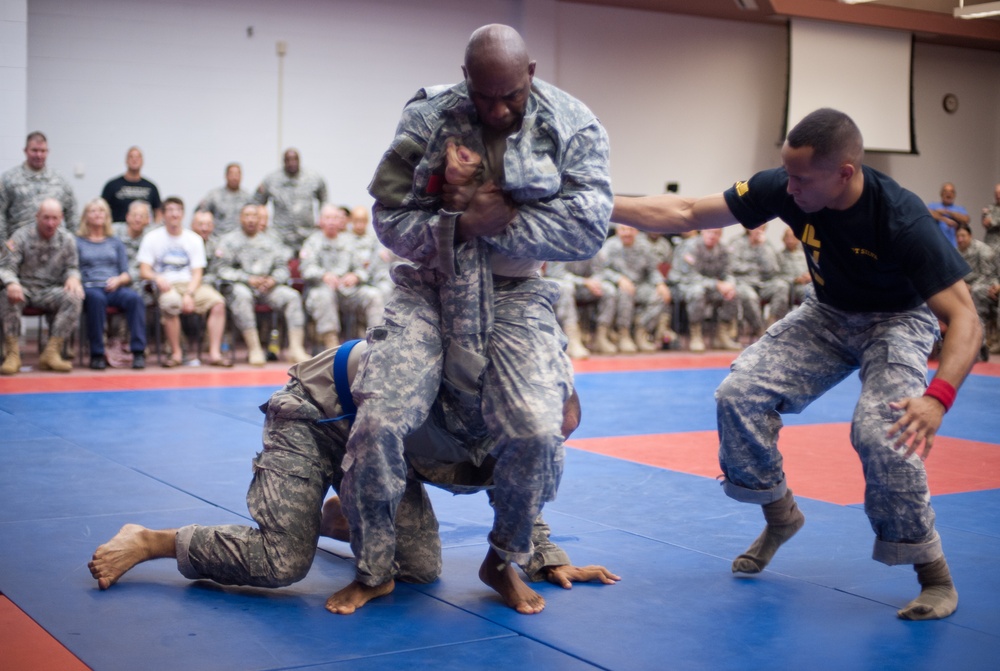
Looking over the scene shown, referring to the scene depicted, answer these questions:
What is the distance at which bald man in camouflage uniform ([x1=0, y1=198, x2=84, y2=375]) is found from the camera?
29.6ft

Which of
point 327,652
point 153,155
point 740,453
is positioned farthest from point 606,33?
point 327,652

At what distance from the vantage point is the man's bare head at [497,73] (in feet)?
9.46

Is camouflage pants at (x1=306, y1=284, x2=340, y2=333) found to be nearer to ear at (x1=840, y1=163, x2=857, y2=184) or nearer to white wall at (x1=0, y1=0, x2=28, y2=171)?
white wall at (x1=0, y1=0, x2=28, y2=171)

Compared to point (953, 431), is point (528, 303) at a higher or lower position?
higher

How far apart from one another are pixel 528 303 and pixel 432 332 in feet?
0.98

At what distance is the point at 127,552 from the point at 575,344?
8.52m

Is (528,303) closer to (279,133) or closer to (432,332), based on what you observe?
(432,332)

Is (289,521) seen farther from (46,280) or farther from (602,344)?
(602,344)

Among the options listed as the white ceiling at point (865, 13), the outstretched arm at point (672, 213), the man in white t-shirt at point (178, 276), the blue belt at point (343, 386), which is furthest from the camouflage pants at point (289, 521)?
the white ceiling at point (865, 13)

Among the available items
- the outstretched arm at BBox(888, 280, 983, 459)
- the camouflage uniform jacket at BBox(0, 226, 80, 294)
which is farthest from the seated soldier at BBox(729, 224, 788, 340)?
the outstretched arm at BBox(888, 280, 983, 459)

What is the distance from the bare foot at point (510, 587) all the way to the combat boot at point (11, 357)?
6977 millimetres

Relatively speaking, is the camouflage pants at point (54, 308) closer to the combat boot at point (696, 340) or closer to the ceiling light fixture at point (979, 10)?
the combat boot at point (696, 340)

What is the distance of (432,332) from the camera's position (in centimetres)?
314

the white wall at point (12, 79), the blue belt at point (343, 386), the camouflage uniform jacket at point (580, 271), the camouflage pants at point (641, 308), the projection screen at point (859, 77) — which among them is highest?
the projection screen at point (859, 77)
